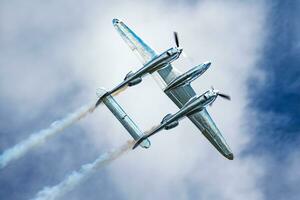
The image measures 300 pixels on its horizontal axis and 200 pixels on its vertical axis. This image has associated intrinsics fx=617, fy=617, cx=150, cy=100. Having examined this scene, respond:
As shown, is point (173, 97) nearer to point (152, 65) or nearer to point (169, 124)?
point (169, 124)

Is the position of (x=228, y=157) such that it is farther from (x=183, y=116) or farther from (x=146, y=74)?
(x=146, y=74)

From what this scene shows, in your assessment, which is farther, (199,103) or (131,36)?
(131,36)

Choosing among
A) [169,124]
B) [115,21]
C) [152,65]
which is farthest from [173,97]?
[115,21]

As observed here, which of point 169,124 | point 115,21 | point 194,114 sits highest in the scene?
point 115,21

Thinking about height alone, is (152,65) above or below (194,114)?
above

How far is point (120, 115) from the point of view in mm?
120750

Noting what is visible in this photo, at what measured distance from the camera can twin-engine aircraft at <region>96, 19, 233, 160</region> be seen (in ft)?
397

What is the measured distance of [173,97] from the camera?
126m

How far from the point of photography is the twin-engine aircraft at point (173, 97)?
121062mm

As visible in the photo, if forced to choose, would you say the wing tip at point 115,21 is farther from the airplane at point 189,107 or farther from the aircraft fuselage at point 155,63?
the airplane at point 189,107

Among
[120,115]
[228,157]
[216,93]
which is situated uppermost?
[120,115]

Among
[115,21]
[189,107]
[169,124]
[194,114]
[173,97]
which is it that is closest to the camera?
[169,124]

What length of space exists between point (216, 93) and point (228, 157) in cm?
1400

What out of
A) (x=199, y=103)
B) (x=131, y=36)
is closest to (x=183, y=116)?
(x=199, y=103)
